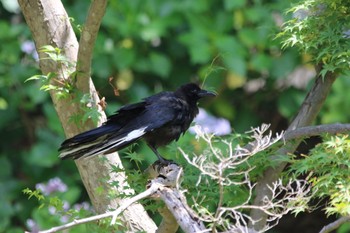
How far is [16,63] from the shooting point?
4961 millimetres

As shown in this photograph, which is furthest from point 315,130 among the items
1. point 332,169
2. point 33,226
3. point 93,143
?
point 33,226

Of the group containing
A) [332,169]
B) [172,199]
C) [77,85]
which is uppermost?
[77,85]

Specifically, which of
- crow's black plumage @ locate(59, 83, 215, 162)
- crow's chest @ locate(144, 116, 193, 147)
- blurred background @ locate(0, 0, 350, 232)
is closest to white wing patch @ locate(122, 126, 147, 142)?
crow's black plumage @ locate(59, 83, 215, 162)

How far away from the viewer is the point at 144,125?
3.24m

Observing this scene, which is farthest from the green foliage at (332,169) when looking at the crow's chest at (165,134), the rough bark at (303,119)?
the crow's chest at (165,134)

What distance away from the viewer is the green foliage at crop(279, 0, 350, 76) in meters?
3.02

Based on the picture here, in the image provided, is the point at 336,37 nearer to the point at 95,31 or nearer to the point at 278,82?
the point at 95,31

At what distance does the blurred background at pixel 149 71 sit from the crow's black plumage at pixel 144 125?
1.05 m

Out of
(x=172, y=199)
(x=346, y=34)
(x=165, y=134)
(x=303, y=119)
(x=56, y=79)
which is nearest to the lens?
(x=172, y=199)

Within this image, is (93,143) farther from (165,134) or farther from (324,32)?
(324,32)

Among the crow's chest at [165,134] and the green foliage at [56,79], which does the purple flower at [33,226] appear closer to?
the crow's chest at [165,134]

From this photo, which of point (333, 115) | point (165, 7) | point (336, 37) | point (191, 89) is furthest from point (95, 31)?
point (333, 115)

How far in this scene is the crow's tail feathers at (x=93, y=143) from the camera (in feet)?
9.98

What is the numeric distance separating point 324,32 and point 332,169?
594 mm
